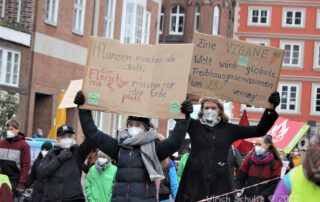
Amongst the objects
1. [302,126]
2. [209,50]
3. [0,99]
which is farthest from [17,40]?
[209,50]

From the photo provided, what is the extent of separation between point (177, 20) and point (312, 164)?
216ft

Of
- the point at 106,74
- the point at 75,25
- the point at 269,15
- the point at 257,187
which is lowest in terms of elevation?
the point at 257,187

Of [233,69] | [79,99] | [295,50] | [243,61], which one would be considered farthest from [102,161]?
[295,50]

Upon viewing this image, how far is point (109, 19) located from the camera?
41250mm

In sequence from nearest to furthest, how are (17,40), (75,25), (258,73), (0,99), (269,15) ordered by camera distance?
(258,73) → (0,99) → (17,40) → (75,25) → (269,15)

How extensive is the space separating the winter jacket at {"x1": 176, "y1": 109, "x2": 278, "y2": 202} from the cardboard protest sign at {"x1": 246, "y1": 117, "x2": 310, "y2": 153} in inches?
520

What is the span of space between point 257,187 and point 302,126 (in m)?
11.2

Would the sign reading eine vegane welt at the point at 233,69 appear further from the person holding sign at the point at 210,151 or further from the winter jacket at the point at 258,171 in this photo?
the winter jacket at the point at 258,171

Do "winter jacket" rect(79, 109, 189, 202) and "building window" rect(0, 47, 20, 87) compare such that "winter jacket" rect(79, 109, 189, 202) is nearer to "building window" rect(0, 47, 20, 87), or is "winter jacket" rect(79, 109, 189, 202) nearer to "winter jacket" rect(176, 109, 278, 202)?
"winter jacket" rect(176, 109, 278, 202)

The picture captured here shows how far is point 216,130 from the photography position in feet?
32.8

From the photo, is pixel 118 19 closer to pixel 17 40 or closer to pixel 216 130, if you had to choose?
pixel 17 40

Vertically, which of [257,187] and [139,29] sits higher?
[139,29]

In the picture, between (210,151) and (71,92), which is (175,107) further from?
(71,92)

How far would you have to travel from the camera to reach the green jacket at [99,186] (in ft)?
44.1
